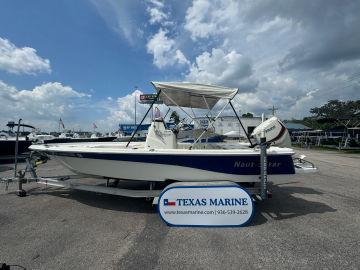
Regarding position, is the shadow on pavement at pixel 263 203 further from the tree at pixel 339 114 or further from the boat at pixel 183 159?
the tree at pixel 339 114

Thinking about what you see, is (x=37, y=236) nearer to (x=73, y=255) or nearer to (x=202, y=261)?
(x=73, y=255)

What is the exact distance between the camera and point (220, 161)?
16.2ft

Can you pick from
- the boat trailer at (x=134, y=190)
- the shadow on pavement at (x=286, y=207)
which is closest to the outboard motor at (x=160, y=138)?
the boat trailer at (x=134, y=190)

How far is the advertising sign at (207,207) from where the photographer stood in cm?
430

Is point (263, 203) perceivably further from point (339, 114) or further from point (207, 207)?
point (339, 114)

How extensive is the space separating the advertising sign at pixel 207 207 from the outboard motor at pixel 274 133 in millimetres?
1553

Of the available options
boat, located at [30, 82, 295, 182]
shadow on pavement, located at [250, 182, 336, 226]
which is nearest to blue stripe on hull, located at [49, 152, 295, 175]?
boat, located at [30, 82, 295, 182]

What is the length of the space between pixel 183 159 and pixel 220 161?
67 cm

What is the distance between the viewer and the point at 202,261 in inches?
125

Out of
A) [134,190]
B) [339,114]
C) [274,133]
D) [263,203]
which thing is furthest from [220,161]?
A: [339,114]

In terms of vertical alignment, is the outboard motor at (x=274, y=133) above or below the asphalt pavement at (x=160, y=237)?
above

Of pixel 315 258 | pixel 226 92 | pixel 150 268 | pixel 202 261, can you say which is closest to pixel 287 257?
pixel 315 258

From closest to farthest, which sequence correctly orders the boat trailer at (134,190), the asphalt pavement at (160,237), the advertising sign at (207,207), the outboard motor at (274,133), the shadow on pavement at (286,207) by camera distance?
the asphalt pavement at (160,237), the advertising sign at (207,207), the boat trailer at (134,190), the shadow on pavement at (286,207), the outboard motor at (274,133)

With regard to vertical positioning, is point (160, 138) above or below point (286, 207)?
above
